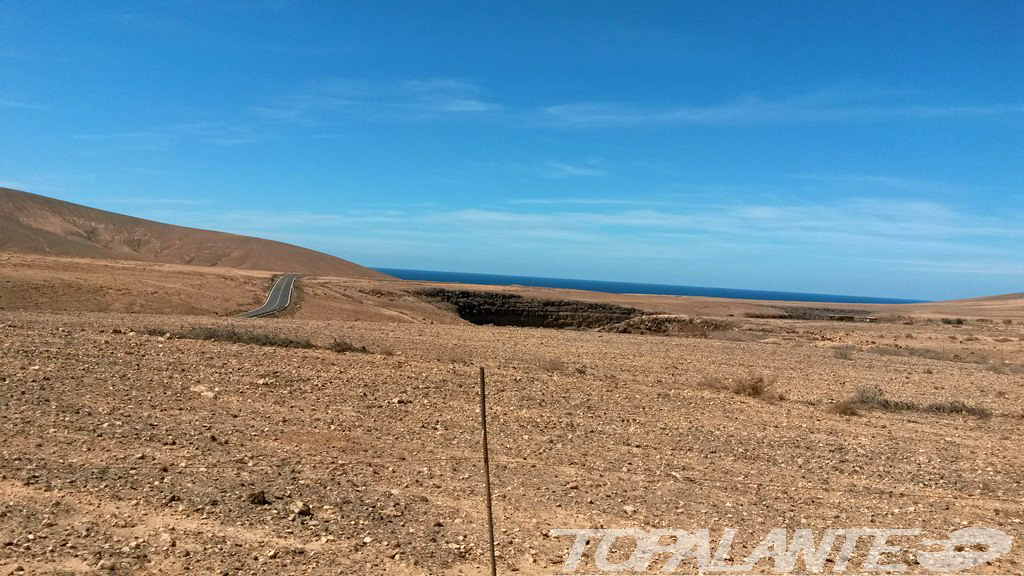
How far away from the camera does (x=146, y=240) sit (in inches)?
5017

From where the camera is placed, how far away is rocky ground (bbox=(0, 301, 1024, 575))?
6215mm

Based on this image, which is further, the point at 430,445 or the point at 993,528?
the point at 430,445

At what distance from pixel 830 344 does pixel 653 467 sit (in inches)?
1040

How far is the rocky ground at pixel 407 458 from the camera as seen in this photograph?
20.4 ft

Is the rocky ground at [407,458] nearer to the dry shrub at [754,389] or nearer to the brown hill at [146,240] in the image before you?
the dry shrub at [754,389]

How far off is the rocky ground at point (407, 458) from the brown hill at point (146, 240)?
330ft

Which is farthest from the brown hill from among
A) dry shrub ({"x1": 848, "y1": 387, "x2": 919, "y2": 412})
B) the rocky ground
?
dry shrub ({"x1": 848, "y1": 387, "x2": 919, "y2": 412})

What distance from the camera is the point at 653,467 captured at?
9266 millimetres

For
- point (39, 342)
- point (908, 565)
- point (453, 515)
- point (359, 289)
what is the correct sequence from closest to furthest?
point (908, 565)
point (453, 515)
point (39, 342)
point (359, 289)

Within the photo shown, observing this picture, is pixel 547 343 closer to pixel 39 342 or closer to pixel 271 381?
pixel 271 381

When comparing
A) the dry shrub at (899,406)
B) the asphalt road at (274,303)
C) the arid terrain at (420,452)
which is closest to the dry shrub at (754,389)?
the arid terrain at (420,452)

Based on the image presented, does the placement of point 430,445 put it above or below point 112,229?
below

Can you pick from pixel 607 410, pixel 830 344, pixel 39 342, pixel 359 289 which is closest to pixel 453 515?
pixel 607 410

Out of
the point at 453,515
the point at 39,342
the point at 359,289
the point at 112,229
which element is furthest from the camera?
the point at 112,229
